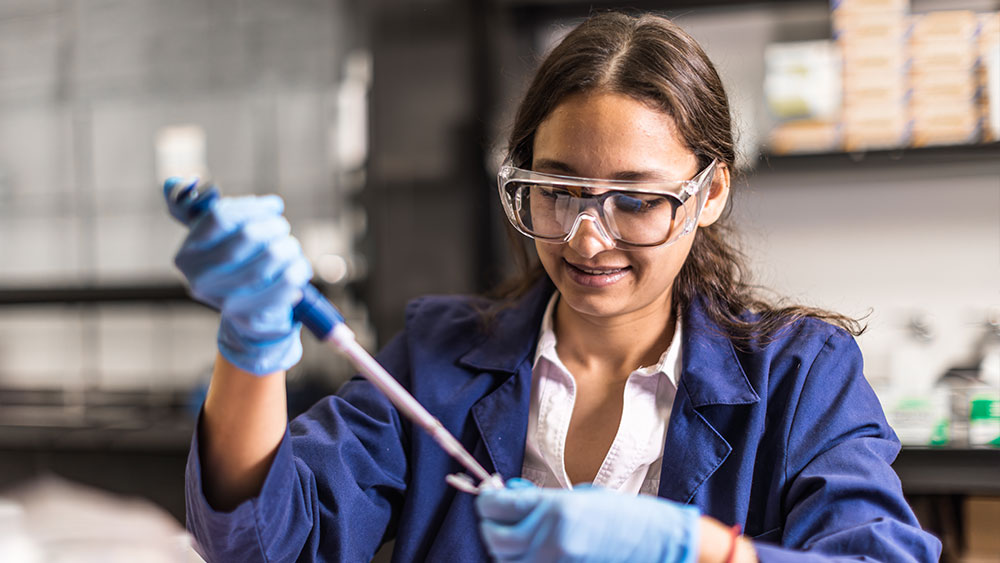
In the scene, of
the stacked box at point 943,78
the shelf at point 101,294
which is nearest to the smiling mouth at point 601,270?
the stacked box at point 943,78

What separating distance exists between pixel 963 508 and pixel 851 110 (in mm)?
1004

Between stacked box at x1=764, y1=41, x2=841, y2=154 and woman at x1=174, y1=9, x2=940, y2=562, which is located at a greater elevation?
stacked box at x1=764, y1=41, x2=841, y2=154

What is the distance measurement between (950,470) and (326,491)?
148 cm

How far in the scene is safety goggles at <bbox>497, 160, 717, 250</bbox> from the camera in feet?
3.70

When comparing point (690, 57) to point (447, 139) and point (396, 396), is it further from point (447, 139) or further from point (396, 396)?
Answer: point (447, 139)

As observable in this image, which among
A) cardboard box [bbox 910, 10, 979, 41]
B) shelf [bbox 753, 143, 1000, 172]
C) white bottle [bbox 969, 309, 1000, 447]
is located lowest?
white bottle [bbox 969, 309, 1000, 447]

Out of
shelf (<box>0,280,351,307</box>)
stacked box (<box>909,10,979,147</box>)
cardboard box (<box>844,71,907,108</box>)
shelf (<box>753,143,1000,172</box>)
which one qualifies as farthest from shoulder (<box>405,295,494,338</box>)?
shelf (<box>0,280,351,307</box>)

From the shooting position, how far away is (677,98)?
119cm

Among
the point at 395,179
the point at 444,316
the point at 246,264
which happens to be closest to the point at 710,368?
the point at 444,316

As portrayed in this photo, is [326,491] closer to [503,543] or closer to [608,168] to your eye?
[503,543]

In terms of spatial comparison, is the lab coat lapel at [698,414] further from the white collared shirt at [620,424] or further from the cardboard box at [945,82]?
the cardboard box at [945,82]

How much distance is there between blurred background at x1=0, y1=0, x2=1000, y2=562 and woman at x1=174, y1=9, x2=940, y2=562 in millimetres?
347

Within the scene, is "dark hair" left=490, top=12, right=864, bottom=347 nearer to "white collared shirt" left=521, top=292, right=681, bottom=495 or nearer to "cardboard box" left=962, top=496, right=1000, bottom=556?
"white collared shirt" left=521, top=292, right=681, bottom=495

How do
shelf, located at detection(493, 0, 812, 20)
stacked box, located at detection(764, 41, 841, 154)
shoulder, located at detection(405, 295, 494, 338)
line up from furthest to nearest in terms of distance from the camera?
1. shelf, located at detection(493, 0, 812, 20)
2. stacked box, located at detection(764, 41, 841, 154)
3. shoulder, located at detection(405, 295, 494, 338)
